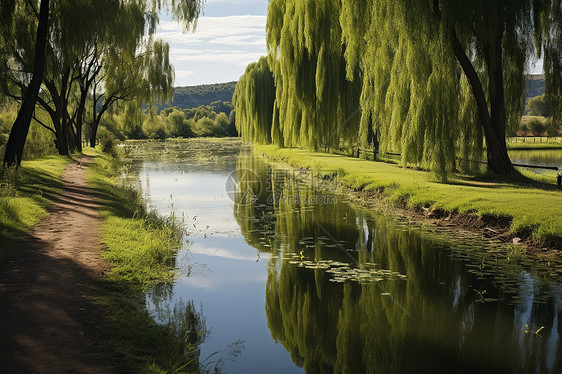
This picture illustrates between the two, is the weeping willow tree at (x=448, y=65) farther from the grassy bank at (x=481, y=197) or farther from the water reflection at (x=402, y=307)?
the water reflection at (x=402, y=307)

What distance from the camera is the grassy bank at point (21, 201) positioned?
788cm

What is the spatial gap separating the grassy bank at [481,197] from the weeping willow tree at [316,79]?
3626mm

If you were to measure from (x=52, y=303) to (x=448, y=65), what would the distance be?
10.8 metres

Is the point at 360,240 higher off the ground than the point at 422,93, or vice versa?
the point at 422,93

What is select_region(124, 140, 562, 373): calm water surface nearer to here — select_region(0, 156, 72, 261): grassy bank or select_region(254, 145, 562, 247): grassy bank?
select_region(254, 145, 562, 247): grassy bank

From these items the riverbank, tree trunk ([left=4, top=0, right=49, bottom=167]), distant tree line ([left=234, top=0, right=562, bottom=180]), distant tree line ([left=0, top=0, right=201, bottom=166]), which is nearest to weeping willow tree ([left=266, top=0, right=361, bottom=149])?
distant tree line ([left=234, top=0, right=562, bottom=180])

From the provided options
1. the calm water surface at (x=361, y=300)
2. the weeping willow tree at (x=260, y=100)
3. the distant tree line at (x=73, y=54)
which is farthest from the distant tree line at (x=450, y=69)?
the weeping willow tree at (x=260, y=100)

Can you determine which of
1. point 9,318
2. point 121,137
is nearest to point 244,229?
point 9,318

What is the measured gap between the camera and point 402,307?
621 cm

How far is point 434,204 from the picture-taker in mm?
11602

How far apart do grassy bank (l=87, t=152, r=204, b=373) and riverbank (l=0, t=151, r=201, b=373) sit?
0.5 inches

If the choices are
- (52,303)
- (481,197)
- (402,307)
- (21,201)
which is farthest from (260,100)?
(52,303)

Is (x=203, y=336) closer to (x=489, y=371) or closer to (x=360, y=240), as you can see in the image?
(x=489, y=371)

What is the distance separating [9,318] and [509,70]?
15013mm
